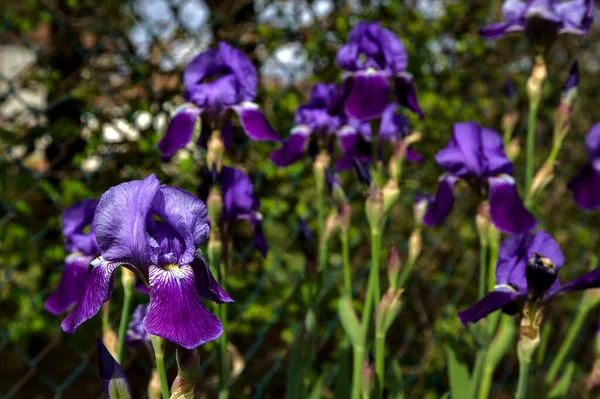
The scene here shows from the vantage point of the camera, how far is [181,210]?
85 centimetres

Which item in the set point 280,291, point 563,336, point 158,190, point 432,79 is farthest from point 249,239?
point 563,336

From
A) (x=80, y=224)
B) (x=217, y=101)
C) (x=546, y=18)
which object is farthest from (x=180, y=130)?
(x=546, y=18)

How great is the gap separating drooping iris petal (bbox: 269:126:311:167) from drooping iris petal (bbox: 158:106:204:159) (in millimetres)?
351

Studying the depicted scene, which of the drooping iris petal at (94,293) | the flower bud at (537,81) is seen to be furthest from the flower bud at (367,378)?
the flower bud at (537,81)

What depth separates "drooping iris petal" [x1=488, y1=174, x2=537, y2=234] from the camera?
4.61 ft

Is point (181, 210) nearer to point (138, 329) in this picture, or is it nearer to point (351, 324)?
point (138, 329)

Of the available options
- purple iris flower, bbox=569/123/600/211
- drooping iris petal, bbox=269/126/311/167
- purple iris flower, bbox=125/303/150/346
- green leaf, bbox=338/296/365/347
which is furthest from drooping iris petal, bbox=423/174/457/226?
purple iris flower, bbox=125/303/150/346

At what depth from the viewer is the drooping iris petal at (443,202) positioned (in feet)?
4.95

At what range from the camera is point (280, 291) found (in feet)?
7.82

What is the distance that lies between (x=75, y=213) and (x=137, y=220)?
578 millimetres

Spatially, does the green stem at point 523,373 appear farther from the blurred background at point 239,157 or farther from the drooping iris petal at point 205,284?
the drooping iris petal at point 205,284

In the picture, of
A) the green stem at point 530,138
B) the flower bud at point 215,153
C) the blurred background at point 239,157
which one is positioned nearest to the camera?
the flower bud at point 215,153

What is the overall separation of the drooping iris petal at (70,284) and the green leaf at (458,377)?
855mm

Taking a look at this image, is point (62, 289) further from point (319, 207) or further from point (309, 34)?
point (309, 34)
